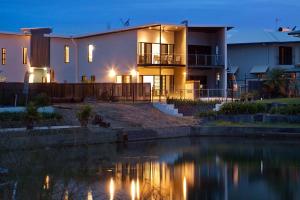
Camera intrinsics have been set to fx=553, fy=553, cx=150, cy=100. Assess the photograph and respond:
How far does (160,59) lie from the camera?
1834 inches

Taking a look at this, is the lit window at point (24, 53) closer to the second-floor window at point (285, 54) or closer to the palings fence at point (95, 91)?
the palings fence at point (95, 91)

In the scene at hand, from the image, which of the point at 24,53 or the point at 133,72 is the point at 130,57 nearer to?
the point at 133,72

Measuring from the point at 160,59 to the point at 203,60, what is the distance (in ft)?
14.6

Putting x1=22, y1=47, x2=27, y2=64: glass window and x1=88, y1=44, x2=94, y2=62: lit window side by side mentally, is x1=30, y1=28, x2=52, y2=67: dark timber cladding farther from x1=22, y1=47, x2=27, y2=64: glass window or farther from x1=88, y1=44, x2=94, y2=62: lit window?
x1=88, y1=44, x2=94, y2=62: lit window

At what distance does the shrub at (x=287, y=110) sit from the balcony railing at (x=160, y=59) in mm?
14028

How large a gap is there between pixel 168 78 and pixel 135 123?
17.1m

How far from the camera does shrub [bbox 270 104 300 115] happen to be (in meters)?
33.4

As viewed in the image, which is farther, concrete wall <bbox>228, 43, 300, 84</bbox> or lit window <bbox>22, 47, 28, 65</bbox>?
concrete wall <bbox>228, 43, 300, 84</bbox>

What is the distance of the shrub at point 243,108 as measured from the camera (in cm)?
3519

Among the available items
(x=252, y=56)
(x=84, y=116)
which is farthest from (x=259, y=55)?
(x=84, y=116)

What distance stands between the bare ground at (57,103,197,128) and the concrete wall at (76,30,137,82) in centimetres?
986

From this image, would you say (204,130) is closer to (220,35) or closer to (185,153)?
(185,153)

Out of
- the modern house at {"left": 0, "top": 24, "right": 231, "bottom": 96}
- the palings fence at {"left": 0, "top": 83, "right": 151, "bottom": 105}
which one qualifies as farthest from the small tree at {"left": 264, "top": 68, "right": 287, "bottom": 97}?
the palings fence at {"left": 0, "top": 83, "right": 151, "bottom": 105}

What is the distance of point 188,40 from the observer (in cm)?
4925
